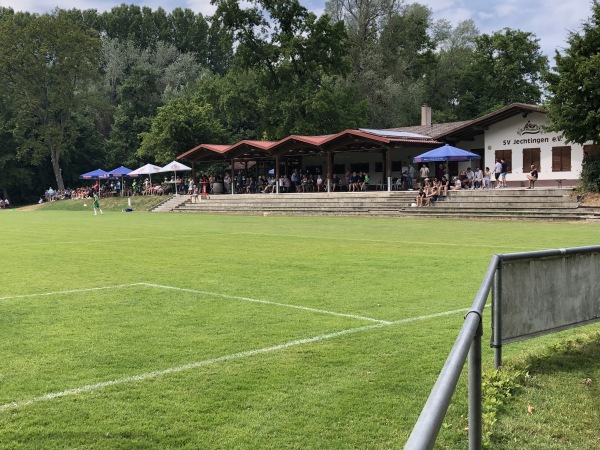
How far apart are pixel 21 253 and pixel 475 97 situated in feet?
190

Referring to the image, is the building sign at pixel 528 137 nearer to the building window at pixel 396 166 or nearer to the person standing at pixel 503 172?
the person standing at pixel 503 172

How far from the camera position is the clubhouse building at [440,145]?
1489 inches

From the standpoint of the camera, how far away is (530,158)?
128 feet

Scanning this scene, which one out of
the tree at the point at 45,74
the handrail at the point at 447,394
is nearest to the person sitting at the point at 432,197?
the handrail at the point at 447,394

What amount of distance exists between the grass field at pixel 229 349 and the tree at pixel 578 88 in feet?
59.1

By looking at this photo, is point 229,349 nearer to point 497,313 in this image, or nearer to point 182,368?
point 182,368

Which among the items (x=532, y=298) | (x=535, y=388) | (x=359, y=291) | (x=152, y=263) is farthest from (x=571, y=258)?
(x=152, y=263)

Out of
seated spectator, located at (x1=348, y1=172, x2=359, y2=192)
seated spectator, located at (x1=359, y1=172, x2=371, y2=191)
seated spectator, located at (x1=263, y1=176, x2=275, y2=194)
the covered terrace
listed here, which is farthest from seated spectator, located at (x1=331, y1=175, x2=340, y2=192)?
seated spectator, located at (x1=263, y1=176, x2=275, y2=194)

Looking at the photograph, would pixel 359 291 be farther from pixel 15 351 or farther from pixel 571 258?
pixel 15 351

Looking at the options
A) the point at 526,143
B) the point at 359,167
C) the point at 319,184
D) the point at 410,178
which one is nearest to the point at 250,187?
the point at 319,184

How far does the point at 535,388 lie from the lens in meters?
5.13

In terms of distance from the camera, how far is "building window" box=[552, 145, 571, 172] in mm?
37406

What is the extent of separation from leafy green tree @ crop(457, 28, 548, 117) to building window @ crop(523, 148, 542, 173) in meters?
24.2

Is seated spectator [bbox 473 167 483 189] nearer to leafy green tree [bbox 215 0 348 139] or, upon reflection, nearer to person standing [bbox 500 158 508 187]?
person standing [bbox 500 158 508 187]
